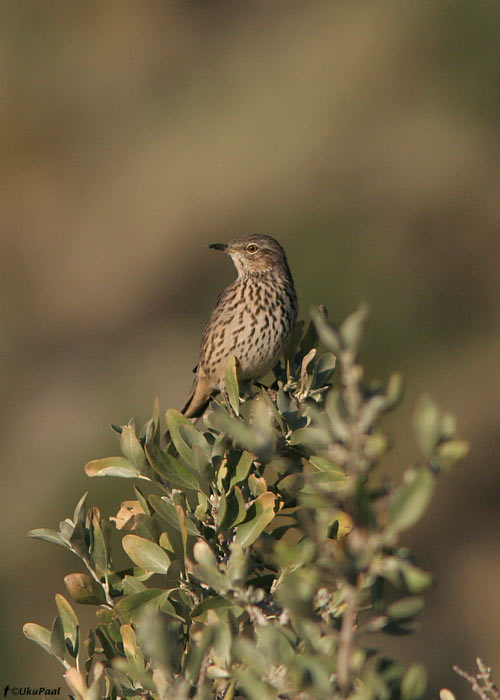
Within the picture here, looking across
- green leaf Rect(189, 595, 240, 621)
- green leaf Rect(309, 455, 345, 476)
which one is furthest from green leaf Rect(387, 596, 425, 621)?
green leaf Rect(309, 455, 345, 476)

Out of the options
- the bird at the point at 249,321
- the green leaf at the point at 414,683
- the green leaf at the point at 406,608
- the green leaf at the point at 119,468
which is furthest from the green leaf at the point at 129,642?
the bird at the point at 249,321

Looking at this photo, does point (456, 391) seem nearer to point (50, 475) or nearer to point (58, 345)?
point (50, 475)

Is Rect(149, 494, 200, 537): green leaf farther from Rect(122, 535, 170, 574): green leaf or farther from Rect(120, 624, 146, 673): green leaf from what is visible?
Rect(120, 624, 146, 673): green leaf

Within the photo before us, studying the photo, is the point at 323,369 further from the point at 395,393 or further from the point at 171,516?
the point at 395,393

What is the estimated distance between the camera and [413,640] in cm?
828

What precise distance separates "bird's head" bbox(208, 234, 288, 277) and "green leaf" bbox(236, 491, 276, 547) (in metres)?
2.81

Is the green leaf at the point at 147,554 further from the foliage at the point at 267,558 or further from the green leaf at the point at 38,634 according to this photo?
the green leaf at the point at 38,634

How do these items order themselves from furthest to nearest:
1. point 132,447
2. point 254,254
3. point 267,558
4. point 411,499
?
point 254,254 < point 132,447 < point 267,558 < point 411,499

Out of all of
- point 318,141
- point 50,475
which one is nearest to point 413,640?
point 50,475

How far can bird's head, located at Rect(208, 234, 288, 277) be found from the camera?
495cm

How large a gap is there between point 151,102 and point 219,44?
1320mm

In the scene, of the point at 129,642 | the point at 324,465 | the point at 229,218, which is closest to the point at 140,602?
the point at 129,642

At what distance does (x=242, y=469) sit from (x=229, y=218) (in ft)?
26.3

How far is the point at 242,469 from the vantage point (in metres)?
2.27
